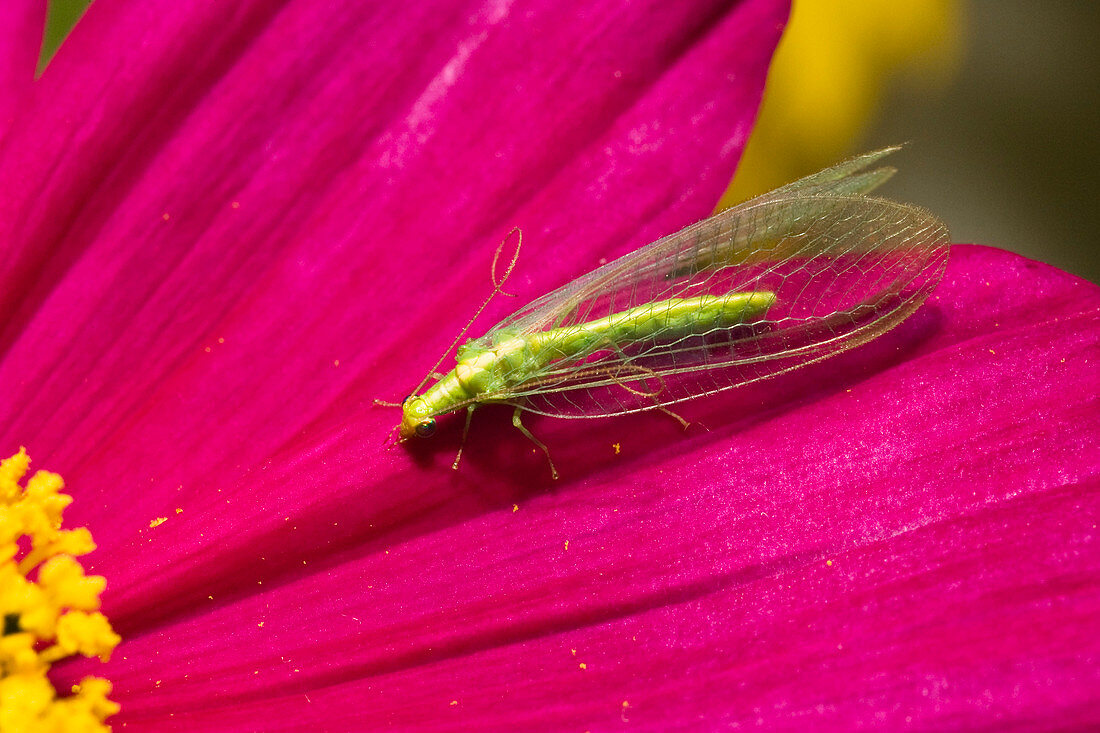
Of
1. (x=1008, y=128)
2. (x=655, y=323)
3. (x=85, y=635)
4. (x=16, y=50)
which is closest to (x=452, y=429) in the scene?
(x=655, y=323)

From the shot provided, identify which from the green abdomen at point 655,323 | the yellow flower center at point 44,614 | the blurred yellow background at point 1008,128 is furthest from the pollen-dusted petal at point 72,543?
the blurred yellow background at point 1008,128

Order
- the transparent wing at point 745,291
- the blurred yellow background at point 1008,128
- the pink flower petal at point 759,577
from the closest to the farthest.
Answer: the pink flower petal at point 759,577 < the transparent wing at point 745,291 < the blurred yellow background at point 1008,128

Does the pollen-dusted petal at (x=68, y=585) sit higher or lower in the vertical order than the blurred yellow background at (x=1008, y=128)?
higher

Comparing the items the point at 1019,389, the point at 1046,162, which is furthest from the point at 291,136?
the point at 1046,162

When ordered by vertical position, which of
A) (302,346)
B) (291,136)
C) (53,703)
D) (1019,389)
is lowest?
(1019,389)

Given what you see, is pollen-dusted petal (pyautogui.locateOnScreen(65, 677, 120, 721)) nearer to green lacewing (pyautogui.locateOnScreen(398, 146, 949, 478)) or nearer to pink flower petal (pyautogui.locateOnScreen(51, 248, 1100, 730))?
pink flower petal (pyautogui.locateOnScreen(51, 248, 1100, 730))

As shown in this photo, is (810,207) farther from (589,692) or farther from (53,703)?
(53,703)

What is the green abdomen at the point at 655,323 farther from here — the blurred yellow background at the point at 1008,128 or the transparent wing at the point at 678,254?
the blurred yellow background at the point at 1008,128

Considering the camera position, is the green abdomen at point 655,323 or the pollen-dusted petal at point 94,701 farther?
the green abdomen at point 655,323
